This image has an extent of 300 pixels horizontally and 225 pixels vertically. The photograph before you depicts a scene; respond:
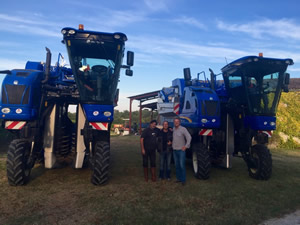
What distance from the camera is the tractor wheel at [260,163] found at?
6.71m

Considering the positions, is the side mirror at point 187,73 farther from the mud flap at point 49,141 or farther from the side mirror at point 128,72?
the mud flap at point 49,141

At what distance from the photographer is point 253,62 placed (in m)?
6.93

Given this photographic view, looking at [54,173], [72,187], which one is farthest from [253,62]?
[54,173]

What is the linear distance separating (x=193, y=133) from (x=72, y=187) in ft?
11.9

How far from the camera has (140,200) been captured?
194 inches

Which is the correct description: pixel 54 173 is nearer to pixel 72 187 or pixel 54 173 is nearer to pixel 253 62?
pixel 72 187

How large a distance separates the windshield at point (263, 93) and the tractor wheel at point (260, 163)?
1.11m

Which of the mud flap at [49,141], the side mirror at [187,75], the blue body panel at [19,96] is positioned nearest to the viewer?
the blue body panel at [19,96]

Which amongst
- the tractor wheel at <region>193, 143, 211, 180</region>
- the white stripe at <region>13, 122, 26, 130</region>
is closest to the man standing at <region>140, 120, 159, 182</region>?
the tractor wheel at <region>193, 143, 211, 180</region>

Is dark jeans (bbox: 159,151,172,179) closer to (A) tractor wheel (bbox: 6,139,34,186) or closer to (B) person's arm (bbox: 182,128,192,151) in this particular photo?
(B) person's arm (bbox: 182,128,192,151)

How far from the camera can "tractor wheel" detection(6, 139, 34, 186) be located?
542 centimetres

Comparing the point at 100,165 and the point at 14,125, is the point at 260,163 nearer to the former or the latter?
A: the point at 100,165

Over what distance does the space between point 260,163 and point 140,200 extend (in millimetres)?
3724

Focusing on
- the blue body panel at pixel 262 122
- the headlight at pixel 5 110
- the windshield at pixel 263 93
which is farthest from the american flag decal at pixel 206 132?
the headlight at pixel 5 110
